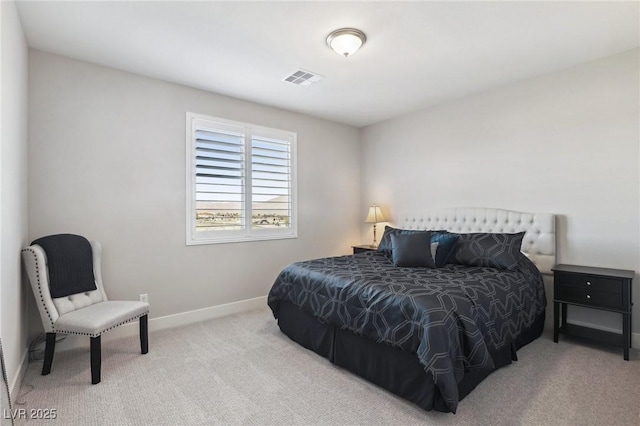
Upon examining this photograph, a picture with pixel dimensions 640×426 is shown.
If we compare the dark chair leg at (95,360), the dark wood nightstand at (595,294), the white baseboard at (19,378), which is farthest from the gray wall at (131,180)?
the dark wood nightstand at (595,294)

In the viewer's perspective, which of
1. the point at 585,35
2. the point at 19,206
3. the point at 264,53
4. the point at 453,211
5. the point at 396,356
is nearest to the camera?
the point at 396,356

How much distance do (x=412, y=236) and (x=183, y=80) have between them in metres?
2.98

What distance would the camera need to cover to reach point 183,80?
3.59 meters

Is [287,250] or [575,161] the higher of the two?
[575,161]

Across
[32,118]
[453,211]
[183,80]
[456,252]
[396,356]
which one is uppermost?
[183,80]

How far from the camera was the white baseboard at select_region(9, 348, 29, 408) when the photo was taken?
2166mm

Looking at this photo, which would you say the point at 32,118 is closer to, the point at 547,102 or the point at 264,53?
the point at 264,53

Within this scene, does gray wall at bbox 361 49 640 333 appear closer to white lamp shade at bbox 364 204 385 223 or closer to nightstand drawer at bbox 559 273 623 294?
nightstand drawer at bbox 559 273 623 294

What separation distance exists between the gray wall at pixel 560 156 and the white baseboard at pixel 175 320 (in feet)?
8.90

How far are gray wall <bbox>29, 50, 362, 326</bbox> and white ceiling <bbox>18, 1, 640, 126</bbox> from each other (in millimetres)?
251

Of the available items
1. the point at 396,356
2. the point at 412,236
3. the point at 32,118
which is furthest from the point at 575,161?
the point at 32,118

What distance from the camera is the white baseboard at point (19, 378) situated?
2166mm

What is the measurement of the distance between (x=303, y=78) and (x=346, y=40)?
0.97m

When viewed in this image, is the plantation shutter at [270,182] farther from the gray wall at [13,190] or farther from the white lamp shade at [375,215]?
the gray wall at [13,190]
